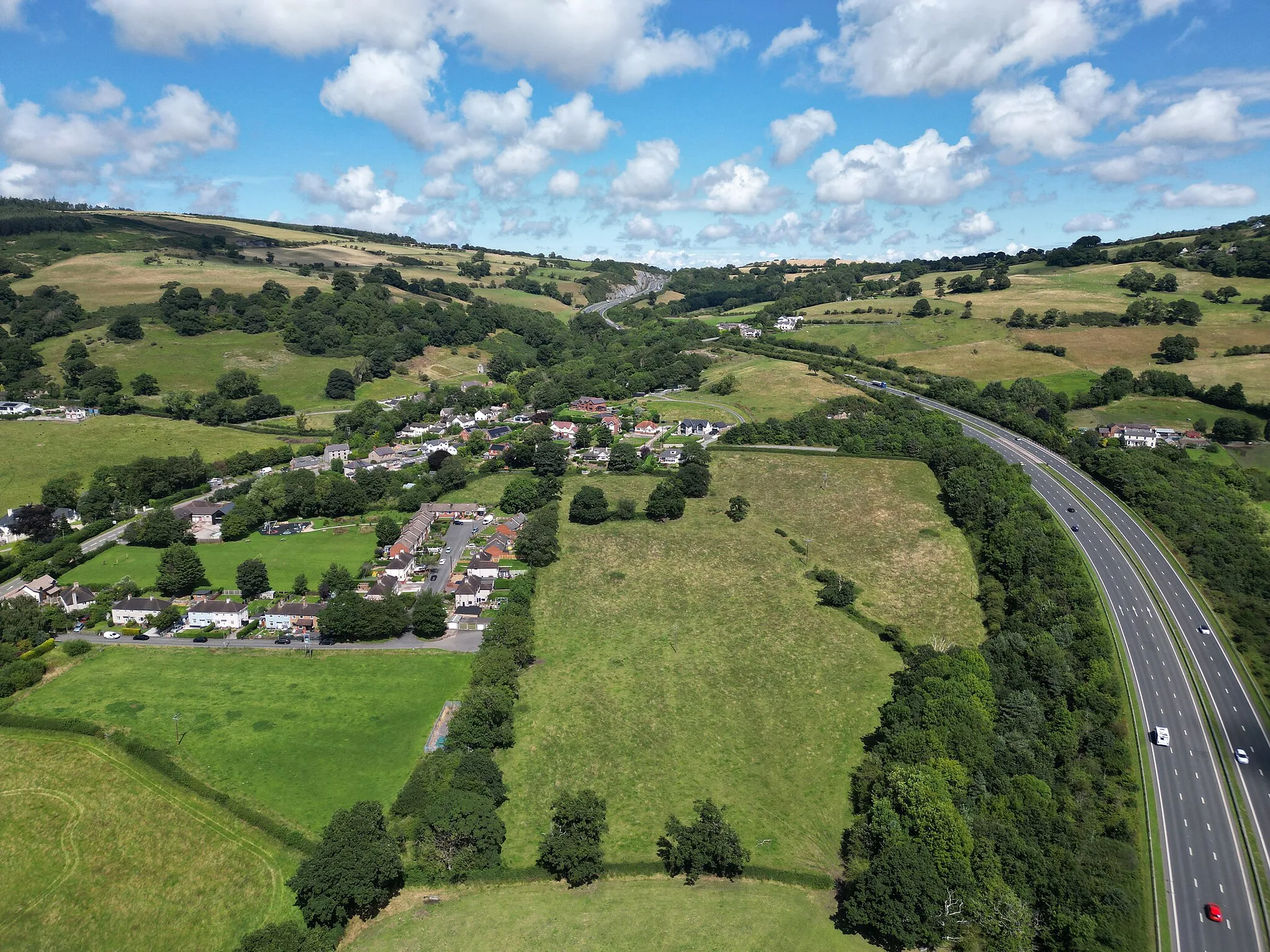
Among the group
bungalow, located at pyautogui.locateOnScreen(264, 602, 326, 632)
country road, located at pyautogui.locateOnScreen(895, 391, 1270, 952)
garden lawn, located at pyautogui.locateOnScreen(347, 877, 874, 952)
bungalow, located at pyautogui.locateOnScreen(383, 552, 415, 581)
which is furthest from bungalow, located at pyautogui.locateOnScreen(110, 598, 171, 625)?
country road, located at pyautogui.locateOnScreen(895, 391, 1270, 952)

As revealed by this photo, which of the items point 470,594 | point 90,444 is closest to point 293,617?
point 470,594

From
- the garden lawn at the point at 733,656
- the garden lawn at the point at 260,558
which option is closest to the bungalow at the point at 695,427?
the garden lawn at the point at 733,656

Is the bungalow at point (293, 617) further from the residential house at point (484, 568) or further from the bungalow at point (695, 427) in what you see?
the bungalow at point (695, 427)

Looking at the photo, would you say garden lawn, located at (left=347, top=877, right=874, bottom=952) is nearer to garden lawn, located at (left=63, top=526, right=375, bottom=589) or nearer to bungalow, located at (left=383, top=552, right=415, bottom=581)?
bungalow, located at (left=383, top=552, right=415, bottom=581)

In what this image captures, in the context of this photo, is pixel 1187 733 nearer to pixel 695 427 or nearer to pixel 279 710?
pixel 279 710

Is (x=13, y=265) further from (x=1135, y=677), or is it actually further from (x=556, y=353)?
(x=1135, y=677)
